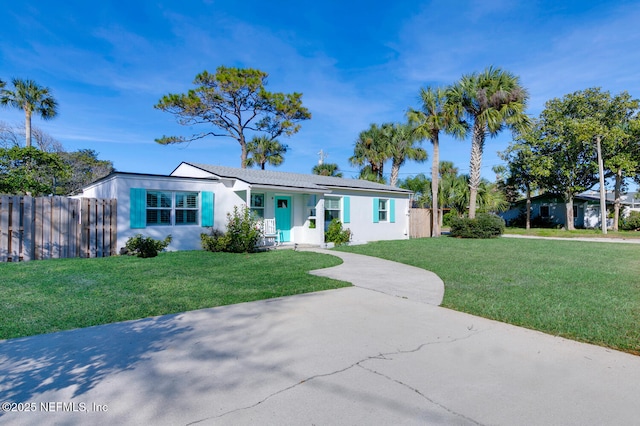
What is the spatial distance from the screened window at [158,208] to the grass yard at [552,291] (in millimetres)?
7749

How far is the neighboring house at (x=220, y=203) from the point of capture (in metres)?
11.8

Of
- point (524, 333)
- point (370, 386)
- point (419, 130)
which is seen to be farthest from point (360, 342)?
point (419, 130)

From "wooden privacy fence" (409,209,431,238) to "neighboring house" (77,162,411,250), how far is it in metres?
2.77

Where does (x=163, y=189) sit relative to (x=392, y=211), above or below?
above

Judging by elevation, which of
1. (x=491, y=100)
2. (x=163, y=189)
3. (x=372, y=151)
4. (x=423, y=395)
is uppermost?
(x=491, y=100)

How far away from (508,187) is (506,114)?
15725 millimetres

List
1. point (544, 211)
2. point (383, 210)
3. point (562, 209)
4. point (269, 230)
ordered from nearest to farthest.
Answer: point (269, 230) → point (383, 210) → point (562, 209) → point (544, 211)

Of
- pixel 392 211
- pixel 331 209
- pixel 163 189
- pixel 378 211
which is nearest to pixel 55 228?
pixel 163 189

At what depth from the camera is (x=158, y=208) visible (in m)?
12.3

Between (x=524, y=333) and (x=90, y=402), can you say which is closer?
(x=90, y=402)

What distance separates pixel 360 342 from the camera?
4.02m

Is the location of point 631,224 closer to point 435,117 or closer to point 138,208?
point 435,117

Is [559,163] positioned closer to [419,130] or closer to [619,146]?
[619,146]

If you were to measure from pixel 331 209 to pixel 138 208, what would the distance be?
27.0ft
